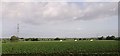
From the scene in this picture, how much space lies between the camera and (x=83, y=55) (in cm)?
2122

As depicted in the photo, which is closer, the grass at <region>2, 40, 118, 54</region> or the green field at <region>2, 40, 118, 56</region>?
the green field at <region>2, 40, 118, 56</region>

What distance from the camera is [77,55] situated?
21.0 metres

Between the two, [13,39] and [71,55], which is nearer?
[71,55]

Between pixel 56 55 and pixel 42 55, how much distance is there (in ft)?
3.89

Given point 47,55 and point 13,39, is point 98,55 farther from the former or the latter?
point 13,39

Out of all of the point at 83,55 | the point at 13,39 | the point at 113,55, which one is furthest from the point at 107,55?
the point at 13,39

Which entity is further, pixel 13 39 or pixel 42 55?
pixel 13 39

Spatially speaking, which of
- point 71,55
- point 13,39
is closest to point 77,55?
point 71,55

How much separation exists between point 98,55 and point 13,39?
79457 millimetres

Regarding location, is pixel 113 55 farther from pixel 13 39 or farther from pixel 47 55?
pixel 13 39

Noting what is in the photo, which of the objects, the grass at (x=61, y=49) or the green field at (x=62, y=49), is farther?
the grass at (x=61, y=49)

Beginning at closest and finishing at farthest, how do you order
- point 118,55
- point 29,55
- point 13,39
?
point 118,55 → point 29,55 → point 13,39

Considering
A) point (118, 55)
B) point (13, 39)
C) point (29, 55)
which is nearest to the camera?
point (118, 55)

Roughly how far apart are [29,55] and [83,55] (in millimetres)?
4608
